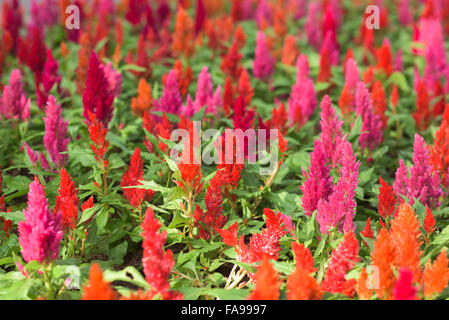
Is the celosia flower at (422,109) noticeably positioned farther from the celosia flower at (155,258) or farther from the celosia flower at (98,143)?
the celosia flower at (155,258)

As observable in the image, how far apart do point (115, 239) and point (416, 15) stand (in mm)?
5937

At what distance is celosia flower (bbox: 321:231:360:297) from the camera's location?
2.49m

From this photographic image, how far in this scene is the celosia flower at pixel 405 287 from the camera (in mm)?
2229

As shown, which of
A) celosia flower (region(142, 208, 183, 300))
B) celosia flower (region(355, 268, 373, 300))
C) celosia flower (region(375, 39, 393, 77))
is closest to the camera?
celosia flower (region(142, 208, 183, 300))

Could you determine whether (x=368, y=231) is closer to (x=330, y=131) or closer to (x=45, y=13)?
(x=330, y=131)

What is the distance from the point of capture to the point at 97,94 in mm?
3697

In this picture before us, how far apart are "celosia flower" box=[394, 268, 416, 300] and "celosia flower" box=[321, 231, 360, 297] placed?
0.83 ft

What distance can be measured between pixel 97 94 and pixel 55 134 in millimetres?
399

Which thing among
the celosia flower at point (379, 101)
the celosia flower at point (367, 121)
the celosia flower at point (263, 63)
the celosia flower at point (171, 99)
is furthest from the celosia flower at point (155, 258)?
the celosia flower at point (263, 63)

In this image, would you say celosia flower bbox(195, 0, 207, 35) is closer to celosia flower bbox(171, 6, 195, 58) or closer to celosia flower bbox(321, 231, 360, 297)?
celosia flower bbox(171, 6, 195, 58)

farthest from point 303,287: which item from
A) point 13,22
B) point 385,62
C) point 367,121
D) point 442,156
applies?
point 13,22

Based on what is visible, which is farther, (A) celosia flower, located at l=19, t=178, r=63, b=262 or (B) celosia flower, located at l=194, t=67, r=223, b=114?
(B) celosia flower, located at l=194, t=67, r=223, b=114

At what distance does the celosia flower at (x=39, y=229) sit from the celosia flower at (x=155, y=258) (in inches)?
15.4

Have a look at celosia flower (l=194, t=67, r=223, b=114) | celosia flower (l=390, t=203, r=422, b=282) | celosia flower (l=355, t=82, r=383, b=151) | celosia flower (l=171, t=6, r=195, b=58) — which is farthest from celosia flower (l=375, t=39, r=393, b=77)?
celosia flower (l=390, t=203, r=422, b=282)
